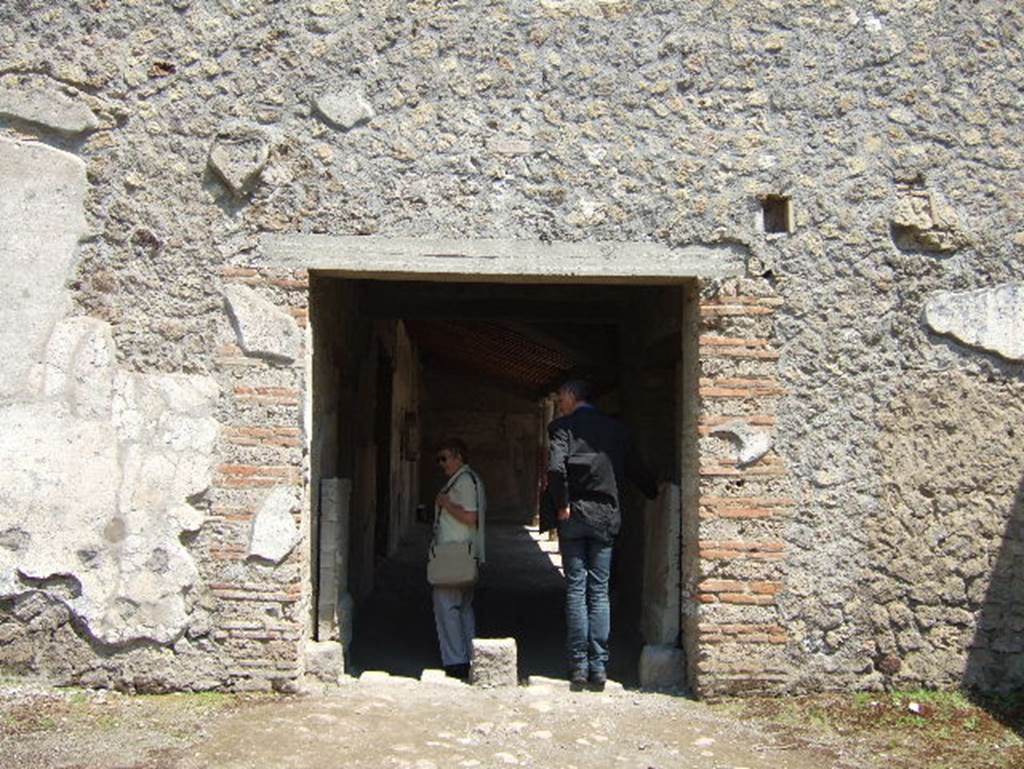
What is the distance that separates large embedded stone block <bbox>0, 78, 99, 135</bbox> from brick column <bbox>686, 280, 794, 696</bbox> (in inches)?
115

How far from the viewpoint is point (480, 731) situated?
14.7 ft

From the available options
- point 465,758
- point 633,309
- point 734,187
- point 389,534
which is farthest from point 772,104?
point 389,534

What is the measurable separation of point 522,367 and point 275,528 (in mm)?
8417

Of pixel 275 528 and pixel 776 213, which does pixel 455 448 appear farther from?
pixel 776 213

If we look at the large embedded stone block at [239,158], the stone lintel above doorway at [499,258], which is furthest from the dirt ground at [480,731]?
the large embedded stone block at [239,158]

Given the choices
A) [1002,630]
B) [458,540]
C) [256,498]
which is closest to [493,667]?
[458,540]

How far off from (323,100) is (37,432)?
1932 mm

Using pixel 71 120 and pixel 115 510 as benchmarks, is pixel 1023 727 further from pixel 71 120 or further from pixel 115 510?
pixel 71 120

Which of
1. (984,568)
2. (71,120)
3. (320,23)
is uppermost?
(320,23)

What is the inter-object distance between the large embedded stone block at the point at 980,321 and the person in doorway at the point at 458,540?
2.52 meters

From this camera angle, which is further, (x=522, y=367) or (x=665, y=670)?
(x=522, y=367)

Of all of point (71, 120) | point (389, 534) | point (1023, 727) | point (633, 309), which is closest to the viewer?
point (1023, 727)

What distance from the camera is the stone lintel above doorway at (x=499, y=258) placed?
495 cm

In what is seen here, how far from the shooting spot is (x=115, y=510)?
482 cm
